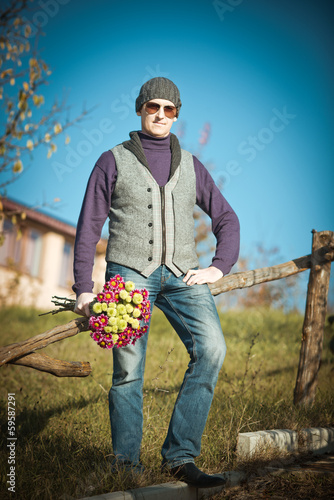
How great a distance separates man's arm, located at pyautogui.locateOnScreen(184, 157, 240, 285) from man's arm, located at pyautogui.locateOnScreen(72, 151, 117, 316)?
2.07 feet

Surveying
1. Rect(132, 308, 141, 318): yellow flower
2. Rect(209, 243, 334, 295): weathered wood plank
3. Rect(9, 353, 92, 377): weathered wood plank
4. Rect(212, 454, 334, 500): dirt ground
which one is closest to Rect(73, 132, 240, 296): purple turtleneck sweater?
Rect(132, 308, 141, 318): yellow flower

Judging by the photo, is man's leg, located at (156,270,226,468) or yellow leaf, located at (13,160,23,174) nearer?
man's leg, located at (156,270,226,468)

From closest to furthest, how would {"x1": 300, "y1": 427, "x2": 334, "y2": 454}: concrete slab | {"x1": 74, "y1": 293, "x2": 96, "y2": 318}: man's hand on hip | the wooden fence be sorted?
{"x1": 74, "y1": 293, "x2": 96, "y2": 318}: man's hand on hip → {"x1": 300, "y1": 427, "x2": 334, "y2": 454}: concrete slab → the wooden fence

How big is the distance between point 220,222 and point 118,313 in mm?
1048

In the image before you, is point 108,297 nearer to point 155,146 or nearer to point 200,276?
point 200,276

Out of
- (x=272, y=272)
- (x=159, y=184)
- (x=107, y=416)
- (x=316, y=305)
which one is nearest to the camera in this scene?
(x=159, y=184)

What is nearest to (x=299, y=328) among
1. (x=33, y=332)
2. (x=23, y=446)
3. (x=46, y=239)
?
(x=33, y=332)

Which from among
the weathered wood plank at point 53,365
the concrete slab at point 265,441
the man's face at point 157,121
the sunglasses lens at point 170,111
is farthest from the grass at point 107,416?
the sunglasses lens at point 170,111

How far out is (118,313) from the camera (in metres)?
2.54

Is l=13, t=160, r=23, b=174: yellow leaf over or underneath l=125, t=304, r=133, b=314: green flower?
over

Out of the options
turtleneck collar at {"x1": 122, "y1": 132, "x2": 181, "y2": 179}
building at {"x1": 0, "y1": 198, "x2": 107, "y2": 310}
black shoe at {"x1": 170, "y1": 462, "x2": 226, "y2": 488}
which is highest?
building at {"x1": 0, "y1": 198, "x2": 107, "y2": 310}

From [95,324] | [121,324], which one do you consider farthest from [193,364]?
[95,324]

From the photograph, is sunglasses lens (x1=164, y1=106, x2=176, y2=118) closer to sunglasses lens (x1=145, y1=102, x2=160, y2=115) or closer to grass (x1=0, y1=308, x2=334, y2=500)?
sunglasses lens (x1=145, y1=102, x2=160, y2=115)

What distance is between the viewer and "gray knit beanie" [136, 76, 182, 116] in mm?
3055
